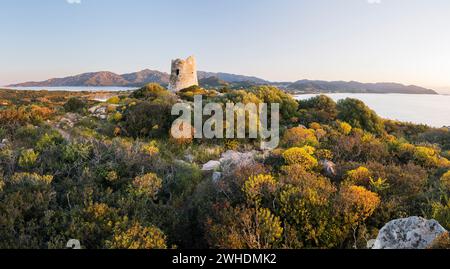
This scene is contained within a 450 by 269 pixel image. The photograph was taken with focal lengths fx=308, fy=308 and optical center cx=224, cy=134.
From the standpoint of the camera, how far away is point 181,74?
3334 cm

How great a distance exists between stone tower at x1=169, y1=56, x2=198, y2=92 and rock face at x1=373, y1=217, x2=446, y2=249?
30.6 metres

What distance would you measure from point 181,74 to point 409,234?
103 ft

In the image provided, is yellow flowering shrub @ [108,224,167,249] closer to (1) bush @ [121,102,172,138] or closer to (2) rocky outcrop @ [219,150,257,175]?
(2) rocky outcrop @ [219,150,257,175]

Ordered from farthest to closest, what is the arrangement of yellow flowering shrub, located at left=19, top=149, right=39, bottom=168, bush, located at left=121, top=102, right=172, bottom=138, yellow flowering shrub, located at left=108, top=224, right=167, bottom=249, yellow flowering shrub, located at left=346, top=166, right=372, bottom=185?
bush, located at left=121, top=102, right=172, bottom=138, yellow flowering shrub, located at left=19, top=149, right=39, bottom=168, yellow flowering shrub, located at left=346, top=166, right=372, bottom=185, yellow flowering shrub, located at left=108, top=224, right=167, bottom=249

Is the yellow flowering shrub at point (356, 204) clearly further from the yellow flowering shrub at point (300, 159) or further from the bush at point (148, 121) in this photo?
the bush at point (148, 121)

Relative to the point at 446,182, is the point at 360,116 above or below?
above

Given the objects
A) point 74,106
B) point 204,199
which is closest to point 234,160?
point 204,199

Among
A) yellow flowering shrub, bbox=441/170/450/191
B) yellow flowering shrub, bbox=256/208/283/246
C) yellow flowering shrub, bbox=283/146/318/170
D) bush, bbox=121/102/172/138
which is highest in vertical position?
bush, bbox=121/102/172/138

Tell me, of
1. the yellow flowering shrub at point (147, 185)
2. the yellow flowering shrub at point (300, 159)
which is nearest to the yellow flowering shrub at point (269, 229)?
the yellow flowering shrub at point (147, 185)

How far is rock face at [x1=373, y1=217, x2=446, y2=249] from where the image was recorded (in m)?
3.45

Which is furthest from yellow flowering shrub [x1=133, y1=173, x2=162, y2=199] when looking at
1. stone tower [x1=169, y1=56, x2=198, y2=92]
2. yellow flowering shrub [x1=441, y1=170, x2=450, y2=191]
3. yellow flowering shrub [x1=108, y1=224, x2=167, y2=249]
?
stone tower [x1=169, y1=56, x2=198, y2=92]

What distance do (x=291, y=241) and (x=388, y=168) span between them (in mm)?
3718

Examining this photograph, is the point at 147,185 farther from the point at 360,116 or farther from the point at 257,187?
the point at 360,116
